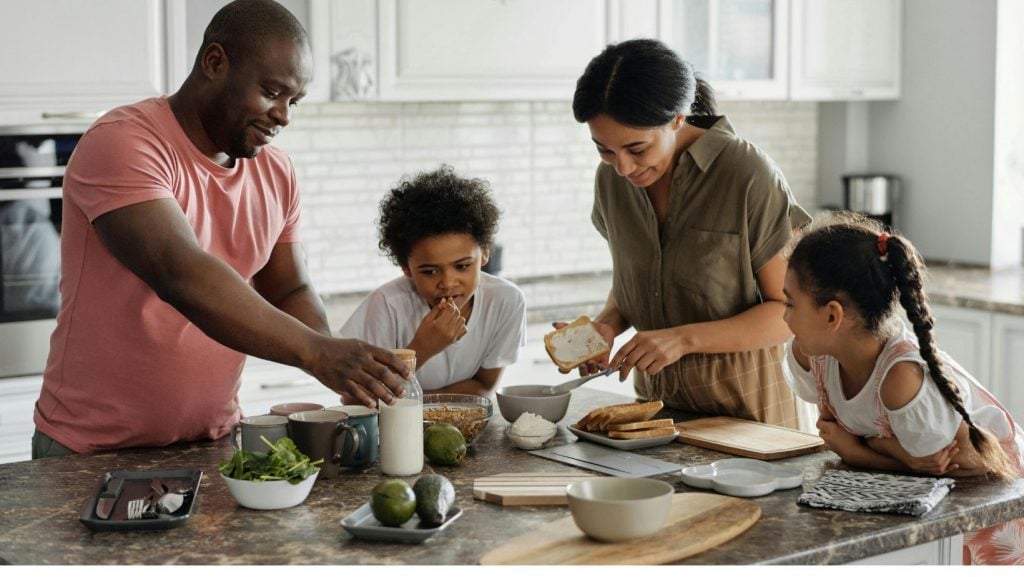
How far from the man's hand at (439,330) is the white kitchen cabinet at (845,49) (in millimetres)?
2747

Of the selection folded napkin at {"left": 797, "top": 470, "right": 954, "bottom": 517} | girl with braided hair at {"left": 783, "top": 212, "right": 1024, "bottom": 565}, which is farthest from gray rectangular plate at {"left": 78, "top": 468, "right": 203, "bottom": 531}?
girl with braided hair at {"left": 783, "top": 212, "right": 1024, "bottom": 565}

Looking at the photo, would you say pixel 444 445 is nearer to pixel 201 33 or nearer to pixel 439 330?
pixel 439 330

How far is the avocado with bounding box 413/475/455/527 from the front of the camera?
5.83 ft

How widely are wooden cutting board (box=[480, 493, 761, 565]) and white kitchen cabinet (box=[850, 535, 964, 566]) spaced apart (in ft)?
0.65

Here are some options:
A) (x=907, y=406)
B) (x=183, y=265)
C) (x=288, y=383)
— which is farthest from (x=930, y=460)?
(x=288, y=383)

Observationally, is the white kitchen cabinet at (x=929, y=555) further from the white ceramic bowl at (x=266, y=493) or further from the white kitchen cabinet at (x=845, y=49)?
the white kitchen cabinet at (x=845, y=49)

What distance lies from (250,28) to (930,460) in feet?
4.68

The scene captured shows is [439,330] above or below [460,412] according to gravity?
above

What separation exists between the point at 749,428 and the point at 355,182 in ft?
7.85

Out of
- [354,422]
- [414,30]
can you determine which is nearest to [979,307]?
[414,30]

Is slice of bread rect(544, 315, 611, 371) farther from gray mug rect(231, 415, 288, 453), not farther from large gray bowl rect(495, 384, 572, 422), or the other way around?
gray mug rect(231, 415, 288, 453)

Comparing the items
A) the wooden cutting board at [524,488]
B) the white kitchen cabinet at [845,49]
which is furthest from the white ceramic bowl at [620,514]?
the white kitchen cabinet at [845,49]

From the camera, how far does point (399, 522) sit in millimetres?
1770

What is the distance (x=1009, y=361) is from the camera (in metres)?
4.28
